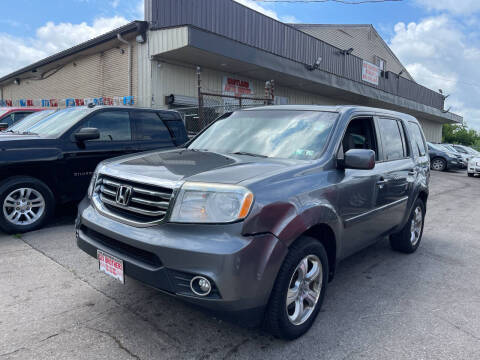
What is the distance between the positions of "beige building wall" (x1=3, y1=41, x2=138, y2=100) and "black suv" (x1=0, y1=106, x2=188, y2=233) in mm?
6425

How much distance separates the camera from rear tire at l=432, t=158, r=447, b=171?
19936 millimetres

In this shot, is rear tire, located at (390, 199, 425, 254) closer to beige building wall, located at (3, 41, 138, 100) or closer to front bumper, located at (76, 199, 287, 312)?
front bumper, located at (76, 199, 287, 312)

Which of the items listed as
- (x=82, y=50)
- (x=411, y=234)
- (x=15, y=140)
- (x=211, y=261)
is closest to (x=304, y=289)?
(x=211, y=261)

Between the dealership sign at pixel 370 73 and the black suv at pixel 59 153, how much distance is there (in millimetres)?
16141

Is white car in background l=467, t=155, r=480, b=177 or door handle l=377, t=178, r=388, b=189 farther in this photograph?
white car in background l=467, t=155, r=480, b=177

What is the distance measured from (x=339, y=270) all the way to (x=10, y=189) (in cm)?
417

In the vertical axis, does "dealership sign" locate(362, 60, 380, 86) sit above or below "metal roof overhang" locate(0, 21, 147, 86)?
above

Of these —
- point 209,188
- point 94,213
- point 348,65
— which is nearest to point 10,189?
point 94,213

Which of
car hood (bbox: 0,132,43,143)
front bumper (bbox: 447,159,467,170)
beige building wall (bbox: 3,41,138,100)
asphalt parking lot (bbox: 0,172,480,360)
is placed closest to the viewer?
asphalt parking lot (bbox: 0,172,480,360)

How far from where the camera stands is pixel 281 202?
2.41m

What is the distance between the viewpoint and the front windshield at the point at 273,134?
316 cm

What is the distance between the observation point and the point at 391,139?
423 cm

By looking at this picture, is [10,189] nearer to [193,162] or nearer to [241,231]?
[193,162]

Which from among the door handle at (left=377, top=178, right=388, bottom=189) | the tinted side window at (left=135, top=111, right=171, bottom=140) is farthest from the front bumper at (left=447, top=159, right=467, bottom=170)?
the door handle at (left=377, top=178, right=388, bottom=189)
